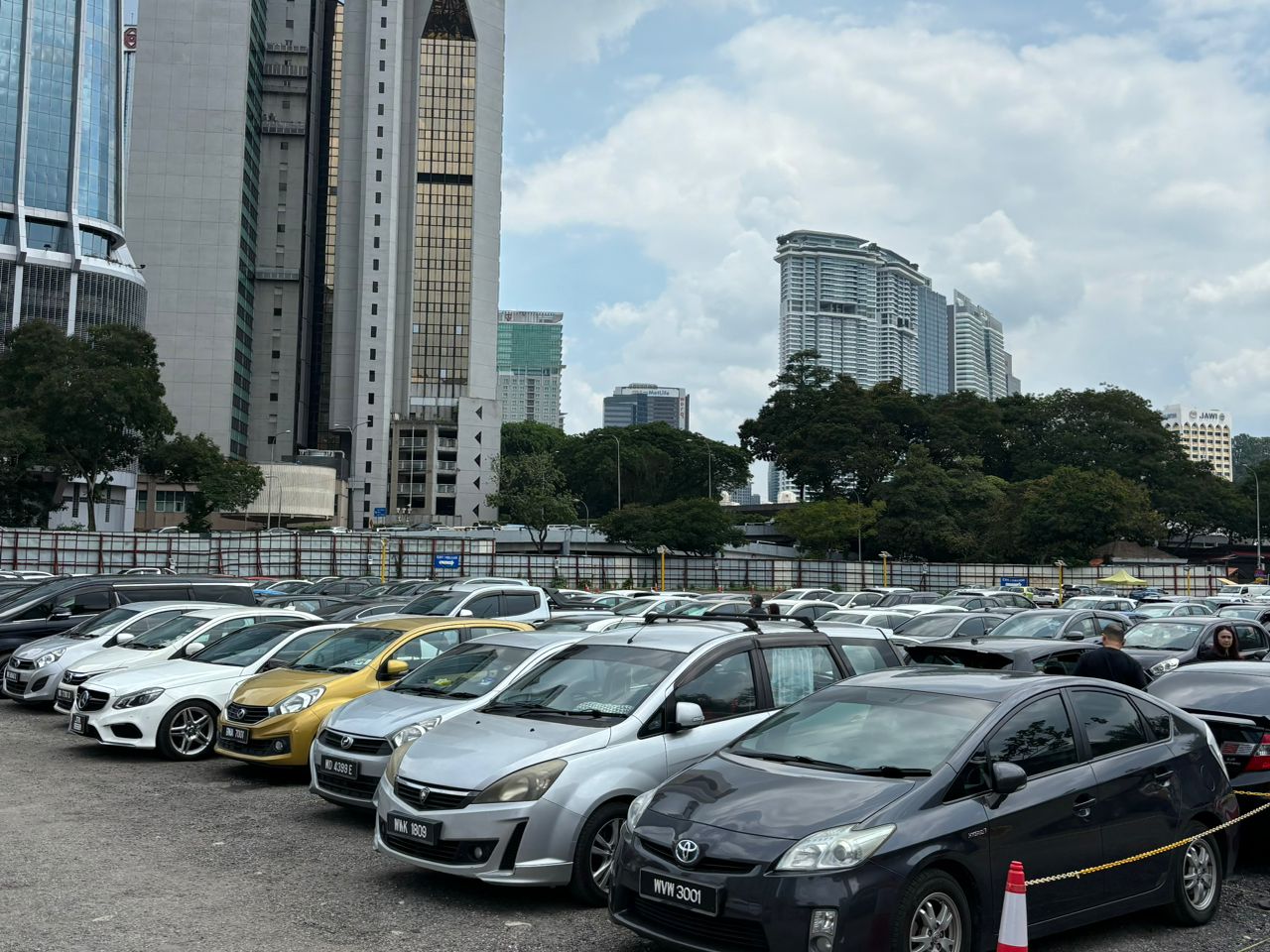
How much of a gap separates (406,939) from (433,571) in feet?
153

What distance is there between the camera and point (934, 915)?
17.9 ft

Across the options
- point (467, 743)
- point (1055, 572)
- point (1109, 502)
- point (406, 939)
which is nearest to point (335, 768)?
point (467, 743)

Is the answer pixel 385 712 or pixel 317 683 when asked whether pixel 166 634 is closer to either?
pixel 317 683

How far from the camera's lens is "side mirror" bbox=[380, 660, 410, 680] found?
34.7 feet

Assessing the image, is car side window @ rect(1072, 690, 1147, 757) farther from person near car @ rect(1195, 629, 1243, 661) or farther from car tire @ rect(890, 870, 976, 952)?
person near car @ rect(1195, 629, 1243, 661)

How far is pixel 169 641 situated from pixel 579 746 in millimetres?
9626

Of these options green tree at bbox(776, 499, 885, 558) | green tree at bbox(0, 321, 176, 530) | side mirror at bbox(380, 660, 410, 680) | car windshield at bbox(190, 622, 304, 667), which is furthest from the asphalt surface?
green tree at bbox(776, 499, 885, 558)

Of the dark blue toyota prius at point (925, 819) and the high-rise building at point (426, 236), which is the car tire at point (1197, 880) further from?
the high-rise building at point (426, 236)

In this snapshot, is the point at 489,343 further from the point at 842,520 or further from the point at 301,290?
the point at 842,520

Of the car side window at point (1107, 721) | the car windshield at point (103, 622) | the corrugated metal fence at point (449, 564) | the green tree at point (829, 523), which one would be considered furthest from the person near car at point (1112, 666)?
the green tree at point (829, 523)

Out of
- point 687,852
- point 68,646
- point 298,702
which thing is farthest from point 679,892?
point 68,646

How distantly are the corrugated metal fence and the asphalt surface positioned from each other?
120ft

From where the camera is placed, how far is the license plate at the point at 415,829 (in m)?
6.89

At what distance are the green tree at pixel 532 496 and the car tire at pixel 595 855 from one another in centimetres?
8143
